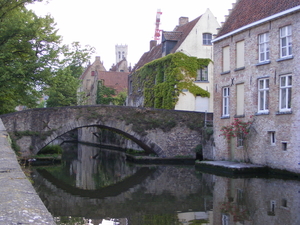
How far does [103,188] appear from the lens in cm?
1270

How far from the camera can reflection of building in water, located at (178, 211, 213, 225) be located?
773cm

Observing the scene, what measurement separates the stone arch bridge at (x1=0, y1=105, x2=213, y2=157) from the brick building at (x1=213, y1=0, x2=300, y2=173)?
2488 millimetres

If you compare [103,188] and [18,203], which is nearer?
[18,203]

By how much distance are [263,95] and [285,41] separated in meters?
2.29

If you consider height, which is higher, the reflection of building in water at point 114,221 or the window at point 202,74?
the window at point 202,74

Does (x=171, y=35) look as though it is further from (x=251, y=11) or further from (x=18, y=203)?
(x=18, y=203)

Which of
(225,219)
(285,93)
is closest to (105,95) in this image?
(285,93)

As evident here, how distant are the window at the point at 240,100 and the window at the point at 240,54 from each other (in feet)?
3.02

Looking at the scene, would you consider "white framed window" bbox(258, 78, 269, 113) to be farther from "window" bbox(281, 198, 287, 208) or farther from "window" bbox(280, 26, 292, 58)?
"window" bbox(281, 198, 287, 208)

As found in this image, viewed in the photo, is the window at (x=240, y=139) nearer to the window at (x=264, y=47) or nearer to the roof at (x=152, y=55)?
the window at (x=264, y=47)

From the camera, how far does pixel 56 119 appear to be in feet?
68.2

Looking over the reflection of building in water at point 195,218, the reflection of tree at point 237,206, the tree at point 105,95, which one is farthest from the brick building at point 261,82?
the tree at point 105,95

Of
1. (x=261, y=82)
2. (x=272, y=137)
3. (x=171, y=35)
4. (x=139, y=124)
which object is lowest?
(x=272, y=137)

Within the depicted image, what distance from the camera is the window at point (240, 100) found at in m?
17.4
